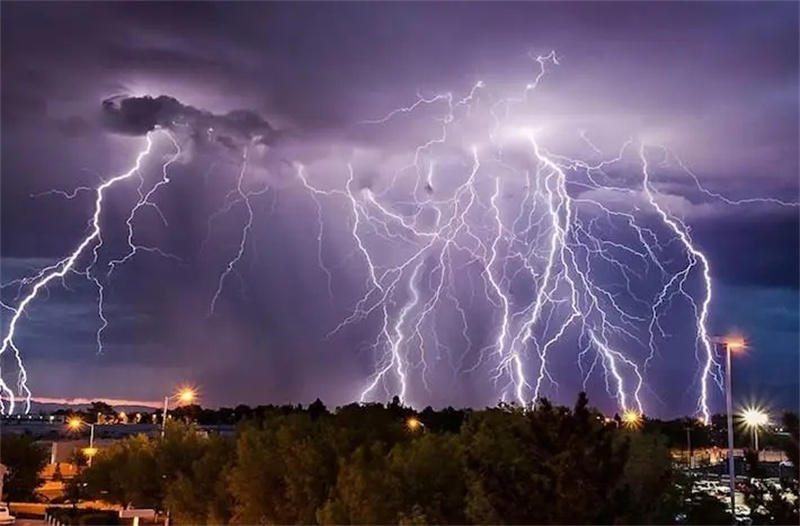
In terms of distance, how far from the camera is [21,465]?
44.0 m

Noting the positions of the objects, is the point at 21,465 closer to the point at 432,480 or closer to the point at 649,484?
the point at 432,480

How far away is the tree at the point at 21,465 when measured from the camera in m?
43.2

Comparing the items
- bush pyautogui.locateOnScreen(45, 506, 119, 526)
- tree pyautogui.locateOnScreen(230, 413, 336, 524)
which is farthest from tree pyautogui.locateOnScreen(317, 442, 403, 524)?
bush pyautogui.locateOnScreen(45, 506, 119, 526)

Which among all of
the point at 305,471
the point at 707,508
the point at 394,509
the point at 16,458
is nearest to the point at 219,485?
the point at 305,471

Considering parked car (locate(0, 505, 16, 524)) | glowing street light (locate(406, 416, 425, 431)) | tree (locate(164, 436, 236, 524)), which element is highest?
glowing street light (locate(406, 416, 425, 431))

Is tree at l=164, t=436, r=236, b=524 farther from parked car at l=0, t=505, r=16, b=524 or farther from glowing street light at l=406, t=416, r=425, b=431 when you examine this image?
parked car at l=0, t=505, r=16, b=524

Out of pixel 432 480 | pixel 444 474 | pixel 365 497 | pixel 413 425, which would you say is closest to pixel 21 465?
pixel 413 425

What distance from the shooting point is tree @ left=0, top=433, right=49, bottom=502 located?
4316cm

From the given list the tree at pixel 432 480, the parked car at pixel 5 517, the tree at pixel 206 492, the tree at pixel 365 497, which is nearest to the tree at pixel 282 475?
the tree at pixel 206 492

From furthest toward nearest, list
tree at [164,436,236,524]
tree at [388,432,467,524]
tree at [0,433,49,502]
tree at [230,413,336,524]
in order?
tree at [0,433,49,502], tree at [164,436,236,524], tree at [230,413,336,524], tree at [388,432,467,524]

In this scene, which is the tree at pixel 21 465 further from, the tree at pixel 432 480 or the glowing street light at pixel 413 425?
the tree at pixel 432 480

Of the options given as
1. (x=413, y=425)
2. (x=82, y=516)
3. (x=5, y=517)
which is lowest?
(x=5, y=517)

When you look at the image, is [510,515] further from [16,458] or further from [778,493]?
[16,458]

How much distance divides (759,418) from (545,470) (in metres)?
14.1
